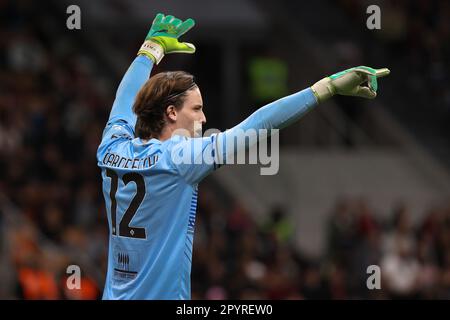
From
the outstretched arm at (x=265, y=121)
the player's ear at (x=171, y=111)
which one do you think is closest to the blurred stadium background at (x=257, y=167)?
the player's ear at (x=171, y=111)

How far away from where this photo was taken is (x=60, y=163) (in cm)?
1402

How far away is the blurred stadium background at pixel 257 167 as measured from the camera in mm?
12914

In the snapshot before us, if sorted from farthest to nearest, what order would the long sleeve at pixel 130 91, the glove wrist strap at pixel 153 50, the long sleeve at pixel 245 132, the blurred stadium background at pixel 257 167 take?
1. the blurred stadium background at pixel 257 167
2. the glove wrist strap at pixel 153 50
3. the long sleeve at pixel 130 91
4. the long sleeve at pixel 245 132

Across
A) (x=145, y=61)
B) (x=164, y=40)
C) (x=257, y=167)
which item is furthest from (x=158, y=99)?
(x=257, y=167)

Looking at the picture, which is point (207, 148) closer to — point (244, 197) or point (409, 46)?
point (244, 197)

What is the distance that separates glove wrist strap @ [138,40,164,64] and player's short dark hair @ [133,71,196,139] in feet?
2.29

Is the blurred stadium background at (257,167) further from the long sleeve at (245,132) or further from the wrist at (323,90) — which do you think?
the wrist at (323,90)

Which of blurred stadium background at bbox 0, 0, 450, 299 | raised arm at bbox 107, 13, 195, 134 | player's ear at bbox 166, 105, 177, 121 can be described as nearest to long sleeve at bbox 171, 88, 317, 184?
player's ear at bbox 166, 105, 177, 121

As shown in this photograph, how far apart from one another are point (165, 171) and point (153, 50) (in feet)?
3.69

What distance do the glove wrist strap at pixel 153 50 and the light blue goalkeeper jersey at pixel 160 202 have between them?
0.79 meters

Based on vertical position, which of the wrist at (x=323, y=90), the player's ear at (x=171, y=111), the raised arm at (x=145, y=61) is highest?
the raised arm at (x=145, y=61)

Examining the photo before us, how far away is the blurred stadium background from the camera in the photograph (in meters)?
12.9

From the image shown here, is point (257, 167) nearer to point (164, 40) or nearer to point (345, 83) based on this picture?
point (164, 40)
